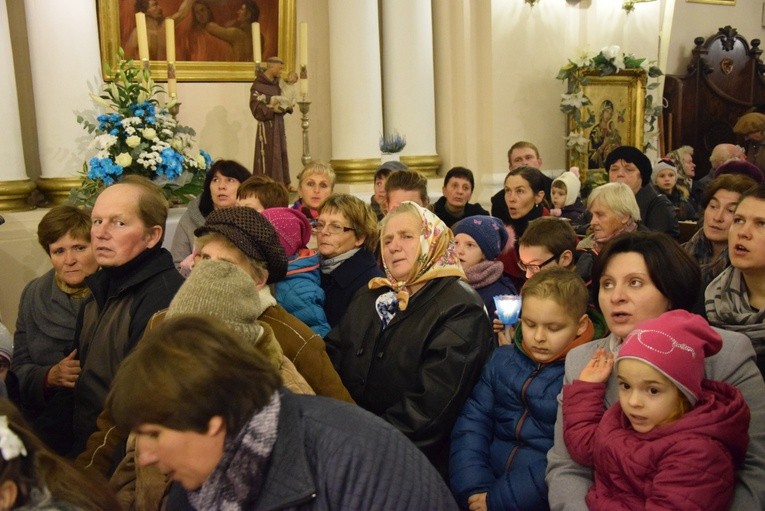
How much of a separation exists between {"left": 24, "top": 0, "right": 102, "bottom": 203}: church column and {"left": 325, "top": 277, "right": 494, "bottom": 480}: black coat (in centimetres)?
444

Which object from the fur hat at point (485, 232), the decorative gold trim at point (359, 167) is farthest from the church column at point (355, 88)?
the fur hat at point (485, 232)

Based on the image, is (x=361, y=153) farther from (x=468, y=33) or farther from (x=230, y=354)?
(x=230, y=354)

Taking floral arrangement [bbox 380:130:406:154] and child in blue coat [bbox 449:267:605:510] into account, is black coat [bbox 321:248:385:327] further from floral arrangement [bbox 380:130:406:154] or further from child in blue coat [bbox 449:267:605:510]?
→ floral arrangement [bbox 380:130:406:154]

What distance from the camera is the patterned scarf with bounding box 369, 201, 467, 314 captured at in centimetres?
Answer: 291

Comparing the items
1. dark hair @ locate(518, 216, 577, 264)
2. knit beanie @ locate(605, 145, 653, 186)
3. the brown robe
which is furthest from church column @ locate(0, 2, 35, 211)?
knit beanie @ locate(605, 145, 653, 186)

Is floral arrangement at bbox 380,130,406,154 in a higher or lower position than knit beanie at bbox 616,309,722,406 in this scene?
higher

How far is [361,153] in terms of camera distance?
26.3ft

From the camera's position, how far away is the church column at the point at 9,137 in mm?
6223

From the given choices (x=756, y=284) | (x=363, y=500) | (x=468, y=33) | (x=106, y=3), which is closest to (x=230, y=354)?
(x=363, y=500)

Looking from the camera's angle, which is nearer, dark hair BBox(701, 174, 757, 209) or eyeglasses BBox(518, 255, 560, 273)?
dark hair BBox(701, 174, 757, 209)

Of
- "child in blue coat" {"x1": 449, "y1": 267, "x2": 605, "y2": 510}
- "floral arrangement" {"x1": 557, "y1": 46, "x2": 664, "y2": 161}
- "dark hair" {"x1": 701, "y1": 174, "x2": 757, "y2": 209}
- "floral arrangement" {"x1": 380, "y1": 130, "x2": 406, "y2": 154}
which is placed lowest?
"child in blue coat" {"x1": 449, "y1": 267, "x2": 605, "y2": 510}

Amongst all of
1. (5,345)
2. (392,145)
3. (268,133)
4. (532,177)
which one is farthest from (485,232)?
(392,145)

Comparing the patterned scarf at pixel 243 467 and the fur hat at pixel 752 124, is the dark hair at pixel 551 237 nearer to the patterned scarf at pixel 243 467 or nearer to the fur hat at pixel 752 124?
the patterned scarf at pixel 243 467

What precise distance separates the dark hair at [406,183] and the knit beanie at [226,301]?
10.2 ft
